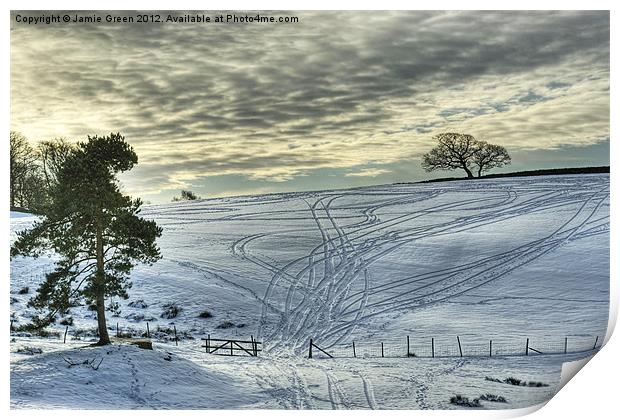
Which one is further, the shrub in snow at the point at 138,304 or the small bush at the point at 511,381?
the shrub in snow at the point at 138,304

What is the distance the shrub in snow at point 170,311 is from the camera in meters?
6.30

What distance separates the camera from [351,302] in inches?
244

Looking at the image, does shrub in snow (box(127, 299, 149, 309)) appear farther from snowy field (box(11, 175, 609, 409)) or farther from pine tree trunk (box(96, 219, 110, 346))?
pine tree trunk (box(96, 219, 110, 346))

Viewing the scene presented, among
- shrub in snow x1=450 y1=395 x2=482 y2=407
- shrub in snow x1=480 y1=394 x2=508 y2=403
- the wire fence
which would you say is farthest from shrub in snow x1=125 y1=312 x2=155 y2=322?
shrub in snow x1=480 y1=394 x2=508 y2=403

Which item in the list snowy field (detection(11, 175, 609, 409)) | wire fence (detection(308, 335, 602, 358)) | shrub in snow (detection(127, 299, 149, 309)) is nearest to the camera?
snowy field (detection(11, 175, 609, 409))

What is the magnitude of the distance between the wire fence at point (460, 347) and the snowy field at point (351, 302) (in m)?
0.01

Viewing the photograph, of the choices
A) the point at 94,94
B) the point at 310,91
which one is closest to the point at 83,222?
the point at 94,94

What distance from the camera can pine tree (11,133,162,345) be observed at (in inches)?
224

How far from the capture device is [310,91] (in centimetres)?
578

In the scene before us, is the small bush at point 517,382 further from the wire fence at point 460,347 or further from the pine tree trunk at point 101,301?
the pine tree trunk at point 101,301

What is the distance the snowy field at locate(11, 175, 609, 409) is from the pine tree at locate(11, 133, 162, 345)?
22 centimetres

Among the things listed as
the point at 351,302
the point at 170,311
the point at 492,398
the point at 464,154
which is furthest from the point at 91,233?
the point at 492,398

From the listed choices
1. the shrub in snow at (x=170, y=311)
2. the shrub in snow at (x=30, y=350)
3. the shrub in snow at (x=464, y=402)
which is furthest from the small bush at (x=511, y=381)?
the shrub in snow at (x=30, y=350)

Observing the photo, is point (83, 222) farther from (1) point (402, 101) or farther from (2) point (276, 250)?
(1) point (402, 101)
